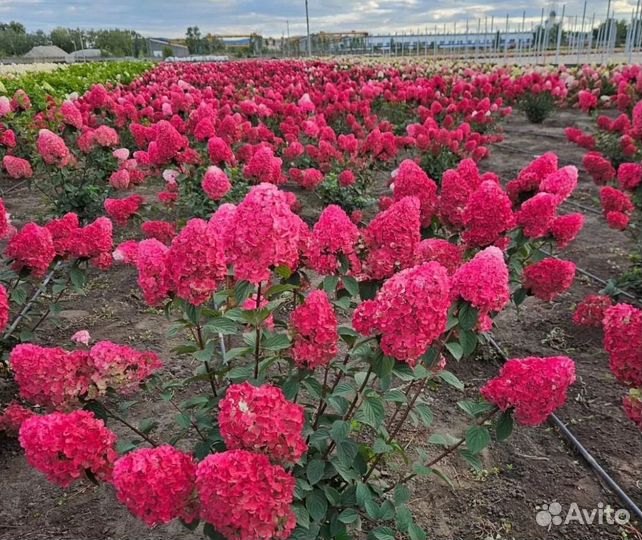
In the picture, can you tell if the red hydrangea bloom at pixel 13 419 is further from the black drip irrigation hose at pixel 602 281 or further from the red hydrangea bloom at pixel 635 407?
the black drip irrigation hose at pixel 602 281

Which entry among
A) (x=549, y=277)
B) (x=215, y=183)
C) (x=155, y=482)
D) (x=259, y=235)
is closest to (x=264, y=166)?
(x=215, y=183)

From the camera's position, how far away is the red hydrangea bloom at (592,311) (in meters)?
3.79

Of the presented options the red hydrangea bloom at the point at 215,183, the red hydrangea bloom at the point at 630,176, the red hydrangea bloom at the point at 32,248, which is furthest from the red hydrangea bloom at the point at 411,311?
the red hydrangea bloom at the point at 630,176

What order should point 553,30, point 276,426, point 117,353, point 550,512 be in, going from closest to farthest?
point 276,426, point 117,353, point 550,512, point 553,30

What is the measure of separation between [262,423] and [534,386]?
87 cm

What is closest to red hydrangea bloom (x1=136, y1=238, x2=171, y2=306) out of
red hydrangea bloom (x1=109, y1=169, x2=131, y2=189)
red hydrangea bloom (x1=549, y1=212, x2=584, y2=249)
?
red hydrangea bloom (x1=549, y1=212, x2=584, y2=249)

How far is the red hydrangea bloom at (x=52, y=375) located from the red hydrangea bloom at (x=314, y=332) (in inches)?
28.5

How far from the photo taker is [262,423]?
1312mm

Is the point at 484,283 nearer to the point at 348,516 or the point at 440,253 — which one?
the point at 440,253

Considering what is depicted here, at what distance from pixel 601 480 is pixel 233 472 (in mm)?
2222

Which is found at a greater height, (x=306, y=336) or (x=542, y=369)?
(x=306, y=336)

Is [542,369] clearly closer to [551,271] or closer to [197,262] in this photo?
[197,262]

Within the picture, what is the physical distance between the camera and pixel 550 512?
8.08ft

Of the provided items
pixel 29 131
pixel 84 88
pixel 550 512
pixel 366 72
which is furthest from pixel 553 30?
pixel 550 512
